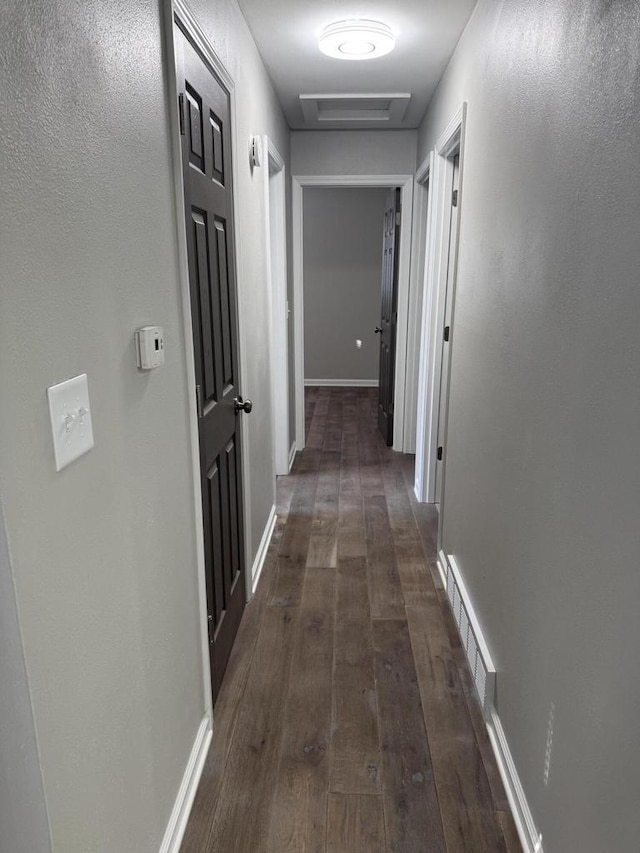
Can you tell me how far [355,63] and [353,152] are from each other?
1.40 m

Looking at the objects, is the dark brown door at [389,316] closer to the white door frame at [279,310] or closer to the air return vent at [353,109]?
the air return vent at [353,109]

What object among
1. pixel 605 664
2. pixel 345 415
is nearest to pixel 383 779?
pixel 605 664

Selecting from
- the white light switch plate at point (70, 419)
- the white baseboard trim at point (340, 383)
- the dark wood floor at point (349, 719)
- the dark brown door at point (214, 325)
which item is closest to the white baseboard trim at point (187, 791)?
the dark wood floor at point (349, 719)

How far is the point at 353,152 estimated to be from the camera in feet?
14.1

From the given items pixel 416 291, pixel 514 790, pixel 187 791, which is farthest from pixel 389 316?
pixel 187 791

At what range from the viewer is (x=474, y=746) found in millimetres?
1841

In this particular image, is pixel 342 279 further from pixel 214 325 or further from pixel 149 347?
pixel 149 347

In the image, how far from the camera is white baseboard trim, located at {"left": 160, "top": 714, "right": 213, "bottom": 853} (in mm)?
1468

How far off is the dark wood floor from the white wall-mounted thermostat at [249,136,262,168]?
6.20 feet

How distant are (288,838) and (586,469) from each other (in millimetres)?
1197

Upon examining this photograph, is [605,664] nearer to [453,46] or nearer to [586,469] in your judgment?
[586,469]

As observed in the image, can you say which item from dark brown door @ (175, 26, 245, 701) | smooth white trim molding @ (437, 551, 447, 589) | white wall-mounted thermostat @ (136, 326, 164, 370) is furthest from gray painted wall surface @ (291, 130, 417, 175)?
white wall-mounted thermostat @ (136, 326, 164, 370)

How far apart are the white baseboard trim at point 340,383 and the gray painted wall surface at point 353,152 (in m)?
3.18

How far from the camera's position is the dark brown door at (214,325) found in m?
1.68
